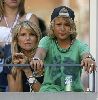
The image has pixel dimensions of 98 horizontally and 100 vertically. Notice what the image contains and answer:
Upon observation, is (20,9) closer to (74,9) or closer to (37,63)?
(74,9)

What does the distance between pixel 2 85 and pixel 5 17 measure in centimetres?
149

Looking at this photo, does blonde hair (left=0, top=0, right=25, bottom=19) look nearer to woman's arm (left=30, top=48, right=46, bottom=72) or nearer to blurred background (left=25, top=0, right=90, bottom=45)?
blurred background (left=25, top=0, right=90, bottom=45)

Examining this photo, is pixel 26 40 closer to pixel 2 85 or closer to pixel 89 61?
pixel 2 85

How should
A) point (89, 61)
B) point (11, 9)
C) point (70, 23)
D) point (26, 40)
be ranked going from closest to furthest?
point (89, 61), point (70, 23), point (26, 40), point (11, 9)

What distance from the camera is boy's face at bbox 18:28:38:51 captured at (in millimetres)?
6684

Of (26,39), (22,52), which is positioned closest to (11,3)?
(26,39)

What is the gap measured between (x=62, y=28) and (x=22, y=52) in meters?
0.63

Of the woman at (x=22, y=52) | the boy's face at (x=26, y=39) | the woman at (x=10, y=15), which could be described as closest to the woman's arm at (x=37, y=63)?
the woman at (x=22, y=52)

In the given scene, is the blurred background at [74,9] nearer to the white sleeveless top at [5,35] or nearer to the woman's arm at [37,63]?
the white sleeveless top at [5,35]

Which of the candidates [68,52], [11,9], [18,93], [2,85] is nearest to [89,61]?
[68,52]

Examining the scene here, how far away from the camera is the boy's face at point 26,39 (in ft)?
21.9

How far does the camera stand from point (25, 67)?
21.0 ft

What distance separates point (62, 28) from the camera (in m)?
6.25

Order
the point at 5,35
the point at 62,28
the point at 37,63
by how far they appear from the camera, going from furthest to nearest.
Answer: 1. the point at 5,35
2. the point at 62,28
3. the point at 37,63
